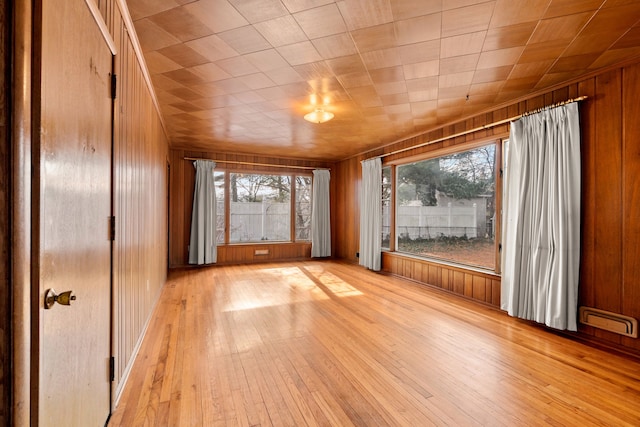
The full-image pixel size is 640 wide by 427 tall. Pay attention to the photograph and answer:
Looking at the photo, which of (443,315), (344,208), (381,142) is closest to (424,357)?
(443,315)

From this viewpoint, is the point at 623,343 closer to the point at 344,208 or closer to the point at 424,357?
the point at 424,357

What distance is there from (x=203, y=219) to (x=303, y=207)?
234 centimetres

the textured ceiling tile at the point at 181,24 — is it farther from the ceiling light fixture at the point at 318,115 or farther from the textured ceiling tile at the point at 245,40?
the ceiling light fixture at the point at 318,115

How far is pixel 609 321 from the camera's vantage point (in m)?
2.55

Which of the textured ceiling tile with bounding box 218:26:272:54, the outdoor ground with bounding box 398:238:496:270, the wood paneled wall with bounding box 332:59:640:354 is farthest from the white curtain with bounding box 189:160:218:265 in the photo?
the wood paneled wall with bounding box 332:59:640:354

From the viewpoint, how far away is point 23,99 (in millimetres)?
809

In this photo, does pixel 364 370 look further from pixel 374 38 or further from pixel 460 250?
pixel 460 250

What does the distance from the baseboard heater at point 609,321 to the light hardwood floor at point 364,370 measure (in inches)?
8.8

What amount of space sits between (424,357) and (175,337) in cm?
223

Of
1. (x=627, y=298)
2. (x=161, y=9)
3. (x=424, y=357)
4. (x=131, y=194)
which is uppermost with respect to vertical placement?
(x=161, y=9)

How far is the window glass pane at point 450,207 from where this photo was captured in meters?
3.81

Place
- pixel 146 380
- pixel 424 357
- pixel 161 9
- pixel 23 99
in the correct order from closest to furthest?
1. pixel 23 99
2. pixel 161 9
3. pixel 146 380
4. pixel 424 357

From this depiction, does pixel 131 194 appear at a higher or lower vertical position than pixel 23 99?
lower

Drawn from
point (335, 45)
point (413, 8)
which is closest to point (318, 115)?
point (335, 45)
